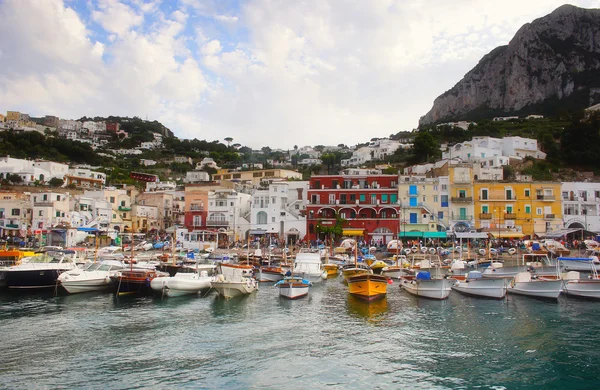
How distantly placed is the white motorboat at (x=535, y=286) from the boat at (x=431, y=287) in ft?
13.5

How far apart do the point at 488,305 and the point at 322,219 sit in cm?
3555

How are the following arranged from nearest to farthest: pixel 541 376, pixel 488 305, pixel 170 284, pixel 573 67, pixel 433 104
Answer: pixel 541 376, pixel 488 305, pixel 170 284, pixel 573 67, pixel 433 104

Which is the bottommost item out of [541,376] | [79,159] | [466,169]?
[541,376]

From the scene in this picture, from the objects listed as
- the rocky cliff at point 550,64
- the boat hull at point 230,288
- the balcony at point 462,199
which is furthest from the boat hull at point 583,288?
the rocky cliff at point 550,64

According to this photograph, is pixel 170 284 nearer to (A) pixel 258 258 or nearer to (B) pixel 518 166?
(A) pixel 258 258

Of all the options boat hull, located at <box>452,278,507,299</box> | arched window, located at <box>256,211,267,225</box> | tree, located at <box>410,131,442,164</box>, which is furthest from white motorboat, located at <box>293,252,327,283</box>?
tree, located at <box>410,131,442,164</box>

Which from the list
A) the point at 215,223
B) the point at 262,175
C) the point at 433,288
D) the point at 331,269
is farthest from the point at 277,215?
the point at 433,288

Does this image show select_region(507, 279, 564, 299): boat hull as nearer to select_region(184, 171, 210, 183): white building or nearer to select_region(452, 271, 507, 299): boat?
select_region(452, 271, 507, 299): boat

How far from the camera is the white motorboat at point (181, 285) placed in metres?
30.5

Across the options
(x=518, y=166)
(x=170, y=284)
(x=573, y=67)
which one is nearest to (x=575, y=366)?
(x=170, y=284)

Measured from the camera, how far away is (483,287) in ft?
98.6

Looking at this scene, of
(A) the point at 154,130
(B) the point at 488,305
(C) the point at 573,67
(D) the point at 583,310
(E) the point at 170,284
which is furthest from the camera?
(A) the point at 154,130

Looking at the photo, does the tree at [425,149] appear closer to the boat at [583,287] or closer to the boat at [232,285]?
the boat at [583,287]

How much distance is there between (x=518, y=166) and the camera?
2862 inches
